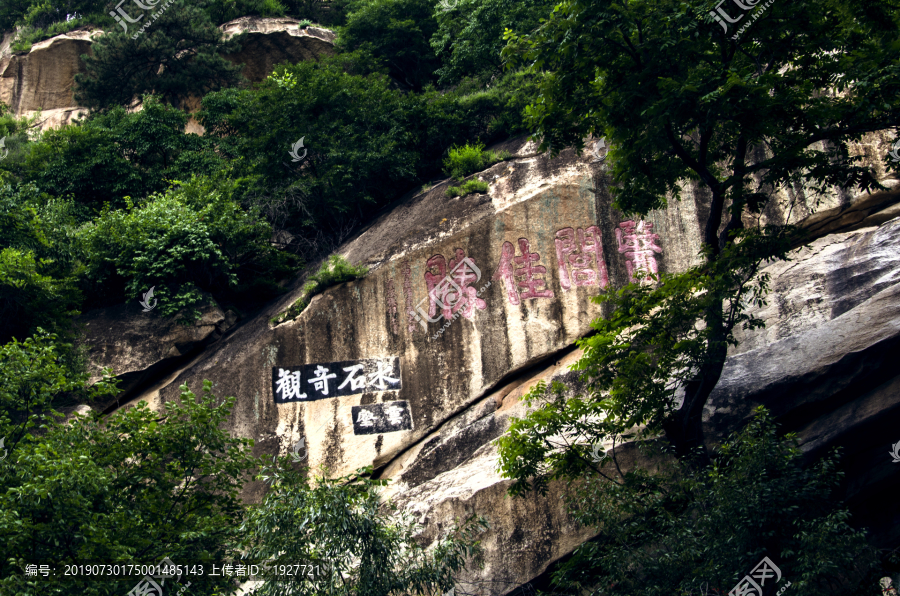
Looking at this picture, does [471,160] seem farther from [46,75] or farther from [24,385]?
[46,75]

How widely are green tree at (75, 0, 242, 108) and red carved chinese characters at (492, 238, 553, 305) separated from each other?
8.53m

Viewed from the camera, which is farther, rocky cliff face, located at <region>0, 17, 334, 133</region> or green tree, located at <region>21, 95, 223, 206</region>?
rocky cliff face, located at <region>0, 17, 334, 133</region>

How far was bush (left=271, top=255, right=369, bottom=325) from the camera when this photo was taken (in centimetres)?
890

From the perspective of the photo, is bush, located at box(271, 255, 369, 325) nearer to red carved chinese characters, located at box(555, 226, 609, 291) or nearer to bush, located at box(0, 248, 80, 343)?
red carved chinese characters, located at box(555, 226, 609, 291)

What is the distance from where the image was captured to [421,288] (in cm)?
884

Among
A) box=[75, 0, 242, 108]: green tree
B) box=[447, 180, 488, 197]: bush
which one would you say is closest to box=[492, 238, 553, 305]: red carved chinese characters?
box=[447, 180, 488, 197]: bush

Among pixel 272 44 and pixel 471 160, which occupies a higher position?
pixel 272 44

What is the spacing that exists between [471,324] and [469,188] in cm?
201

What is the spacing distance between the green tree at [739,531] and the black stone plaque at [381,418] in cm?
336

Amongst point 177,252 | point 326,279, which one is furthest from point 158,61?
point 326,279

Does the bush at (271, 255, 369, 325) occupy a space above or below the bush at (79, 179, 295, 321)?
below

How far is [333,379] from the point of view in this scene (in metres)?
8.58

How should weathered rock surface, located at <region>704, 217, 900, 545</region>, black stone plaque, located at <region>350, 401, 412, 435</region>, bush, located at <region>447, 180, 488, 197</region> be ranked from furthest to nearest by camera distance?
bush, located at <region>447, 180, 488, 197</region>, black stone plaque, located at <region>350, 401, 412, 435</region>, weathered rock surface, located at <region>704, 217, 900, 545</region>

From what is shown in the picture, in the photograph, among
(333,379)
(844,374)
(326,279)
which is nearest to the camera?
(844,374)
